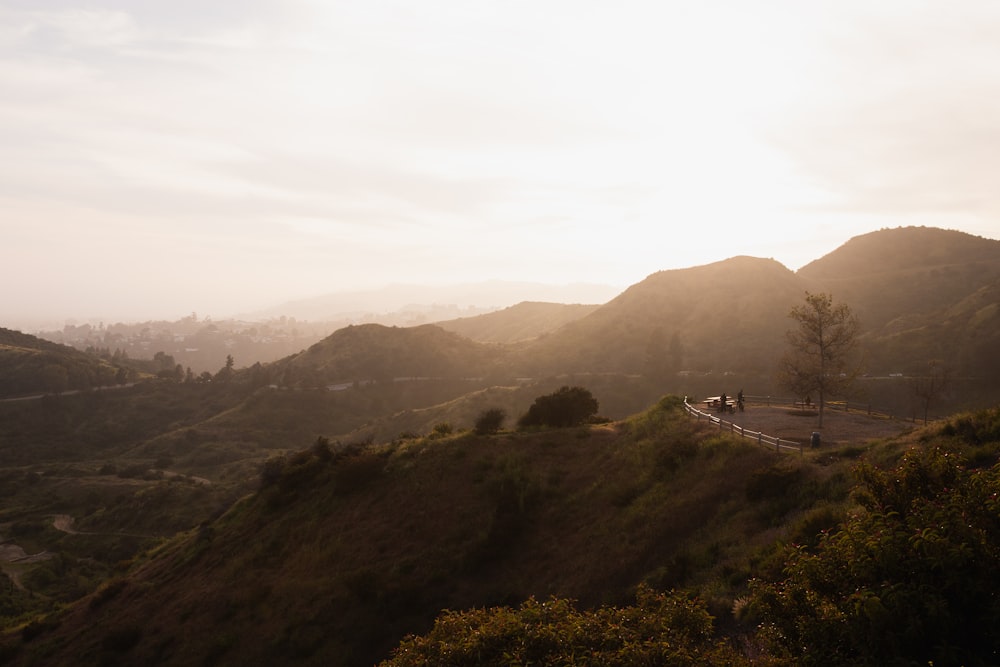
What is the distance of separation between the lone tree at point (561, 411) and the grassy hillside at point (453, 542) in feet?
15.6

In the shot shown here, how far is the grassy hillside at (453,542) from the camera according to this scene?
70.8ft

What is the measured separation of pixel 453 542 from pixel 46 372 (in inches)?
6184

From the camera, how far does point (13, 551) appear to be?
193 feet

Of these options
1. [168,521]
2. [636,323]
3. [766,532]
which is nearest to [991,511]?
[766,532]

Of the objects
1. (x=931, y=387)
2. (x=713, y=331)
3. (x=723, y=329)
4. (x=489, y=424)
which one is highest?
(x=723, y=329)

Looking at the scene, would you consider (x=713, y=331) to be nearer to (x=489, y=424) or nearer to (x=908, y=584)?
(x=489, y=424)

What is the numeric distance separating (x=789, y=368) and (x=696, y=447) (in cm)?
1382

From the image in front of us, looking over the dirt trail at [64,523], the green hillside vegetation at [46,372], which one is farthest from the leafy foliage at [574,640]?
the green hillside vegetation at [46,372]

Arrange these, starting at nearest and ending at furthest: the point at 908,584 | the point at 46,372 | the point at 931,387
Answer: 1. the point at 908,584
2. the point at 931,387
3. the point at 46,372

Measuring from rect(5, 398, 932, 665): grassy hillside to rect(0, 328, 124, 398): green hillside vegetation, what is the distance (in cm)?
13168

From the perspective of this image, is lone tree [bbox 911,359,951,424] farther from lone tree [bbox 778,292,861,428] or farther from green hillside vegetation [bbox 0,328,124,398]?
green hillside vegetation [bbox 0,328,124,398]

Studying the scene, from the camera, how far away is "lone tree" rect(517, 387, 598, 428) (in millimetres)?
42438

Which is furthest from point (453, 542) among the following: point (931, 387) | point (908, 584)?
point (931, 387)

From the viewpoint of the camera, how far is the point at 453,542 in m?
28.5
